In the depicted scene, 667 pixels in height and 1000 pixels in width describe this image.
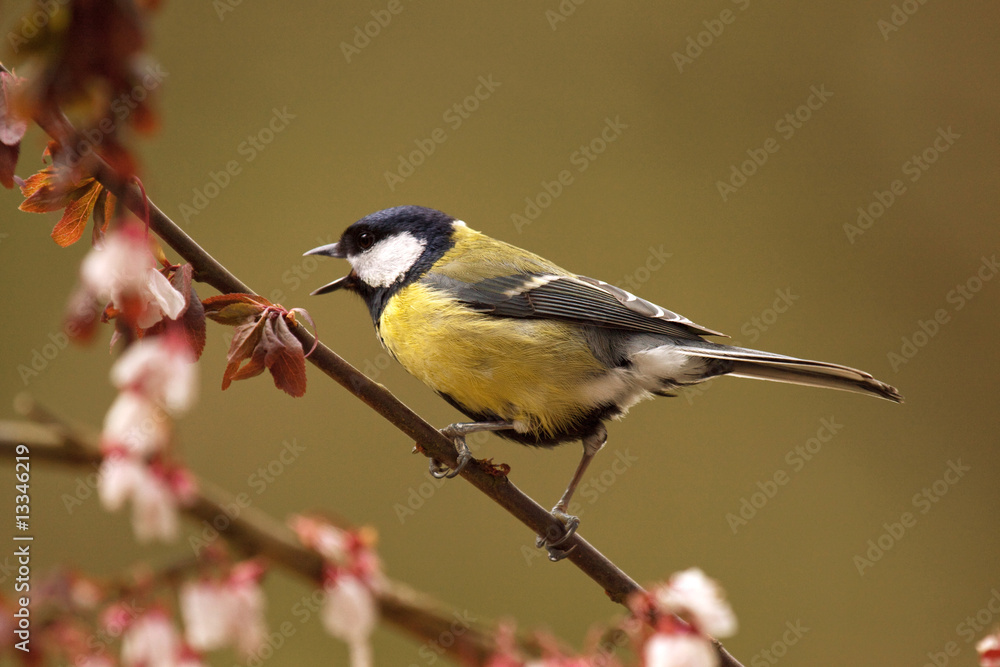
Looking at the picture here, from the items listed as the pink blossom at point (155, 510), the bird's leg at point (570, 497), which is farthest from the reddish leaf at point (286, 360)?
the bird's leg at point (570, 497)

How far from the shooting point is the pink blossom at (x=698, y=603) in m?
0.71

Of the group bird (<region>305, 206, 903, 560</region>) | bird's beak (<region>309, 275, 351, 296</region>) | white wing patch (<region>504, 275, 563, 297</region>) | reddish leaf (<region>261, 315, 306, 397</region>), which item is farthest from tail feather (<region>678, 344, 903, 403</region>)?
reddish leaf (<region>261, 315, 306, 397</region>)

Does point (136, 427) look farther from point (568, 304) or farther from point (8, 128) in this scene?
point (568, 304)

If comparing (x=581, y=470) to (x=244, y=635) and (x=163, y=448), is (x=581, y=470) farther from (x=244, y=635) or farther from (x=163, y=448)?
(x=163, y=448)

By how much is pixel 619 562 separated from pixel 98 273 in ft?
7.73

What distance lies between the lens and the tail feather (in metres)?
1.19

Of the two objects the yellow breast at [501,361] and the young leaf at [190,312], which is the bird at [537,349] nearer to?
the yellow breast at [501,361]

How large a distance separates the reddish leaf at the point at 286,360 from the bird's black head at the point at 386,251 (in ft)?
2.89

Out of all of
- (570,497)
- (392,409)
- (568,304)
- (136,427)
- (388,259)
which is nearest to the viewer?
(136,427)

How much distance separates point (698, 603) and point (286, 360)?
435mm

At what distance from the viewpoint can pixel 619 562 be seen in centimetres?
265

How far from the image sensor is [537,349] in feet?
4.93

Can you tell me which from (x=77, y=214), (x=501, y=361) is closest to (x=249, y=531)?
(x=77, y=214)

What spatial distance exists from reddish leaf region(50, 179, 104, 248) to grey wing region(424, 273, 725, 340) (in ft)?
2.90
